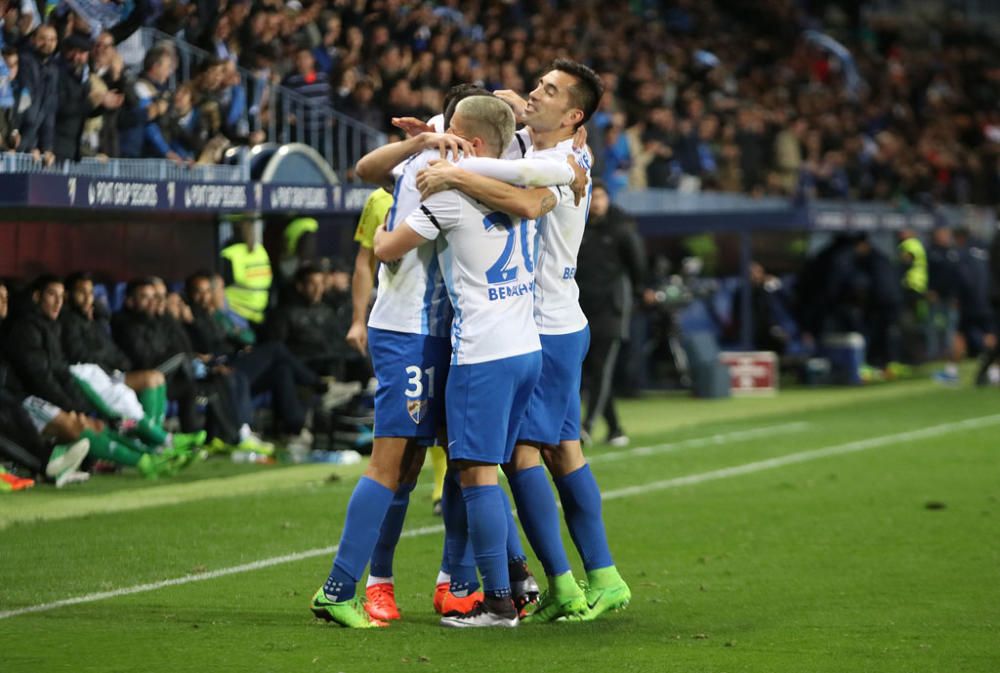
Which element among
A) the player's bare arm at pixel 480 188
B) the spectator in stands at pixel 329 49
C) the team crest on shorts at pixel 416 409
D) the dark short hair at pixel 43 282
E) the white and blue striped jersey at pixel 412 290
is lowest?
the team crest on shorts at pixel 416 409

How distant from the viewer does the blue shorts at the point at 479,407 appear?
701 centimetres

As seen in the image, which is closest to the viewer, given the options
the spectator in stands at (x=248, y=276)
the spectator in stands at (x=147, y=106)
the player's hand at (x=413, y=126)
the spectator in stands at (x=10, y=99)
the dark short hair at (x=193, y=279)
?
the player's hand at (x=413, y=126)

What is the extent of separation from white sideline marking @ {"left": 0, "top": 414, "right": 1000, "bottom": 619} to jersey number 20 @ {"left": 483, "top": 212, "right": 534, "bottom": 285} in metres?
2.42

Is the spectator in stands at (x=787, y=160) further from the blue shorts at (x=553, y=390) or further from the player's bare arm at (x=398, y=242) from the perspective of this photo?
the player's bare arm at (x=398, y=242)

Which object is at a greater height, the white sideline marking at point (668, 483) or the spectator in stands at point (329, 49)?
the spectator in stands at point (329, 49)

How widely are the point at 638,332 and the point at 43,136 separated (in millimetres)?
9571

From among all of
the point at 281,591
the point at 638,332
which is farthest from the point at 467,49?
the point at 281,591

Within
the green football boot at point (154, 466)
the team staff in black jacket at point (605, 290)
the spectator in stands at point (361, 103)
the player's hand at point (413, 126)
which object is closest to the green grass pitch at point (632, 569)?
the green football boot at point (154, 466)

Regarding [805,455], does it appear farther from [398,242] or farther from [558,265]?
[398,242]

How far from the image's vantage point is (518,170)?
6992mm

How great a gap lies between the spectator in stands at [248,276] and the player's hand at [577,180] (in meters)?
9.55

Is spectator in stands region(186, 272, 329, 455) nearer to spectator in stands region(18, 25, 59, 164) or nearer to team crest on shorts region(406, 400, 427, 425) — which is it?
spectator in stands region(18, 25, 59, 164)

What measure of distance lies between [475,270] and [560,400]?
80 centimetres

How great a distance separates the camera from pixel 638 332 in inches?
864
